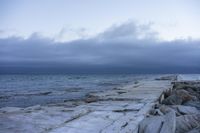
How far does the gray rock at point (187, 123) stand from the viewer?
A: 5705mm

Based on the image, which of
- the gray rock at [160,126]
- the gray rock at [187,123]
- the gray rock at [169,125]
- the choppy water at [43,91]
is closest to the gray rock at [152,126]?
the gray rock at [160,126]

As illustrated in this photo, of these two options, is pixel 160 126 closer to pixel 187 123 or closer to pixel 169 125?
pixel 169 125

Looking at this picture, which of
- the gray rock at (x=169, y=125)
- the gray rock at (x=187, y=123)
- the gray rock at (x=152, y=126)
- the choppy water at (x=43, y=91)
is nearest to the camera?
the gray rock at (x=169, y=125)

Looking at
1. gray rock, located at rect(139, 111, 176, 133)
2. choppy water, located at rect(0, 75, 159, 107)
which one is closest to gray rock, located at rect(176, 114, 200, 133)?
gray rock, located at rect(139, 111, 176, 133)

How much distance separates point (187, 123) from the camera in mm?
5895

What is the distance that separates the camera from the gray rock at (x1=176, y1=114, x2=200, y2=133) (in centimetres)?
571

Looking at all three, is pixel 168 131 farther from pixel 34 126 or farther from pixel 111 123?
pixel 34 126

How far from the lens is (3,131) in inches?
207

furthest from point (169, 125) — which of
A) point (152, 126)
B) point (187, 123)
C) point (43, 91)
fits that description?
point (43, 91)

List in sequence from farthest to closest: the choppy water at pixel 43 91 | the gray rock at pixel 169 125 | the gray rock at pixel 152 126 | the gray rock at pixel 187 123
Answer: the choppy water at pixel 43 91 < the gray rock at pixel 187 123 < the gray rock at pixel 152 126 < the gray rock at pixel 169 125

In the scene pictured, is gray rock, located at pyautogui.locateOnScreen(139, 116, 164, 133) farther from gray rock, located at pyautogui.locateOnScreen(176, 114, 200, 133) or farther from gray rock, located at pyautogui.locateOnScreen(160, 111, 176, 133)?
gray rock, located at pyautogui.locateOnScreen(176, 114, 200, 133)

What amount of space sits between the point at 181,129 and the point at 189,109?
3071mm

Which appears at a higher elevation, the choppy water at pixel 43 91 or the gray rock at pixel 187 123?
the gray rock at pixel 187 123

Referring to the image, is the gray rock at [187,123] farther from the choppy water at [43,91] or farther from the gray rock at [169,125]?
the choppy water at [43,91]
